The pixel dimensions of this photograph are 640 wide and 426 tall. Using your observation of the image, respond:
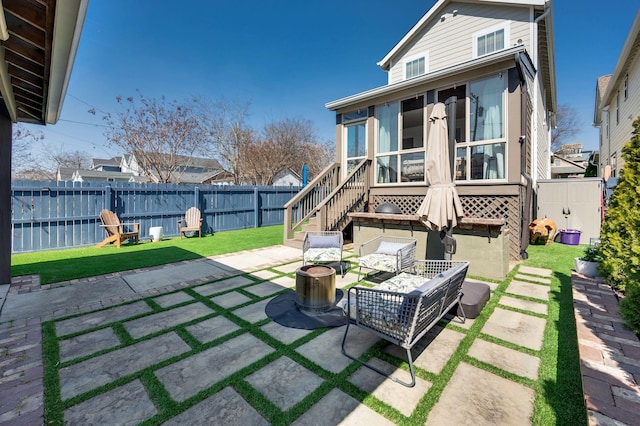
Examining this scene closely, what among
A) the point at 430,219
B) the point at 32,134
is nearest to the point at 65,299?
the point at 430,219

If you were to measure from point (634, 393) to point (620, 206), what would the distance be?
3411 millimetres

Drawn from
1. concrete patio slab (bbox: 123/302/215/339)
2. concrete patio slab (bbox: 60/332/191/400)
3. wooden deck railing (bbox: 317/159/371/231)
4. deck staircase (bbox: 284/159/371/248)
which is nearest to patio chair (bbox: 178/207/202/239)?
deck staircase (bbox: 284/159/371/248)

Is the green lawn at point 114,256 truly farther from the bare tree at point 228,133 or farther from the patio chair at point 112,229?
the bare tree at point 228,133

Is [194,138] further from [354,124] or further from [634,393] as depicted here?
[634,393]

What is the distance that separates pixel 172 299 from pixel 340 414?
11.5ft

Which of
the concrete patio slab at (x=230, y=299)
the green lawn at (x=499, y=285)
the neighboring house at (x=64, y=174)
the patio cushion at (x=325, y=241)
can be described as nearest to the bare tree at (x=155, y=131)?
the green lawn at (x=499, y=285)

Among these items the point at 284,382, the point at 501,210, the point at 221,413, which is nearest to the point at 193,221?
the point at 284,382

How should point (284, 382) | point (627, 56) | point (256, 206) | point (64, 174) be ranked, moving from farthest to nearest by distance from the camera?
point (64, 174) < point (256, 206) < point (627, 56) < point (284, 382)

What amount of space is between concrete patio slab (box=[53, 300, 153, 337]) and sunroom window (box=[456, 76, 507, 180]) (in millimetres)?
7932

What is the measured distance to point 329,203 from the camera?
8547 millimetres

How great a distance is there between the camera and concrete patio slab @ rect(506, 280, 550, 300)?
4629 mm

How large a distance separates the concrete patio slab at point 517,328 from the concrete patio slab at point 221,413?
2.88m

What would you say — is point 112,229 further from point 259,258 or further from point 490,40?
point 490,40

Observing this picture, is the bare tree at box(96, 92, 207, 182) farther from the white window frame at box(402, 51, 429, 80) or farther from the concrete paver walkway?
the concrete paver walkway
